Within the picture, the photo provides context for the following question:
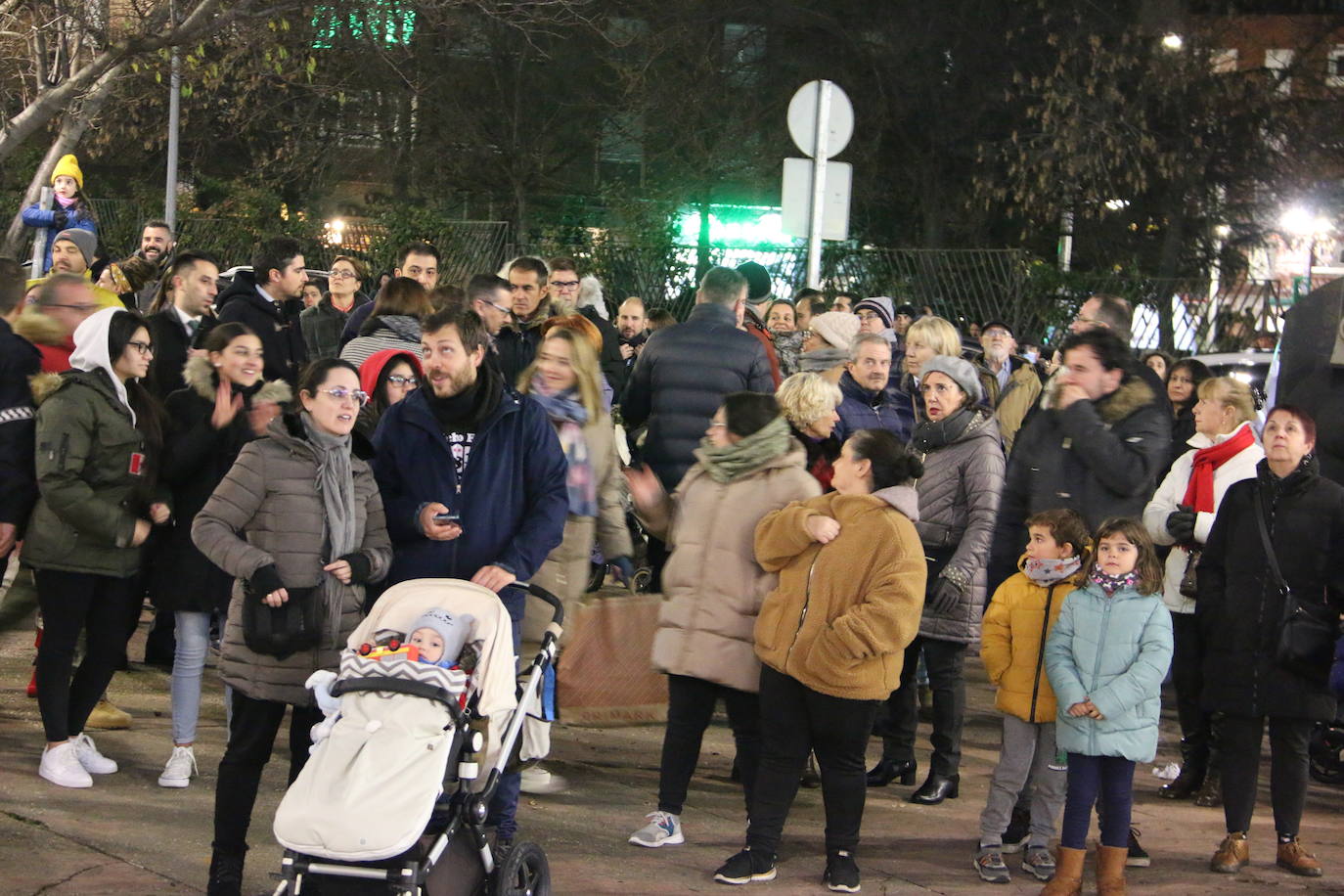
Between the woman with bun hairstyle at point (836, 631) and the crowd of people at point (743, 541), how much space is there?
1 cm

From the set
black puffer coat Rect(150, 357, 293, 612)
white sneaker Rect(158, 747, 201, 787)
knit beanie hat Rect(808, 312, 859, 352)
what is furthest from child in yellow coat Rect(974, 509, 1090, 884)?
knit beanie hat Rect(808, 312, 859, 352)

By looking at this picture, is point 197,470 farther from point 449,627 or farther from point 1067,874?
point 1067,874

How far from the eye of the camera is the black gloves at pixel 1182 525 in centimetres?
833

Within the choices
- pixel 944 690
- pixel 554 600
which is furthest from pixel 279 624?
pixel 944 690

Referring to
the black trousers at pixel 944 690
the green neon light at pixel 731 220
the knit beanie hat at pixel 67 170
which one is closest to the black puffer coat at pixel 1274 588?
the black trousers at pixel 944 690

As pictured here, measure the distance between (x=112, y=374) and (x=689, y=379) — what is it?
9.56ft

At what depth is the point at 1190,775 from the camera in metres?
8.27

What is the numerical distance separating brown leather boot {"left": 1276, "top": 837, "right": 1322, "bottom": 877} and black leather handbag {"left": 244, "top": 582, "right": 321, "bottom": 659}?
4.17 m

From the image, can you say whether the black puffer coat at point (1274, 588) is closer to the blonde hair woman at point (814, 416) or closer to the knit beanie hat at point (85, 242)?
the blonde hair woman at point (814, 416)

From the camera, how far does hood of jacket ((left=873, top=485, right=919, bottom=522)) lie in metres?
6.32

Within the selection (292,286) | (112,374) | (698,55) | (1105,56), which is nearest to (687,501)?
(112,374)

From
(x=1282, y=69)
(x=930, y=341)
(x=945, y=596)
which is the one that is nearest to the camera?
(x=945, y=596)

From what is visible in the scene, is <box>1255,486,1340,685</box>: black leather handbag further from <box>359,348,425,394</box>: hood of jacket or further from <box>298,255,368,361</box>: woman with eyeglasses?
<box>298,255,368,361</box>: woman with eyeglasses

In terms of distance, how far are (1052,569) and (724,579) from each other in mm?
1331
